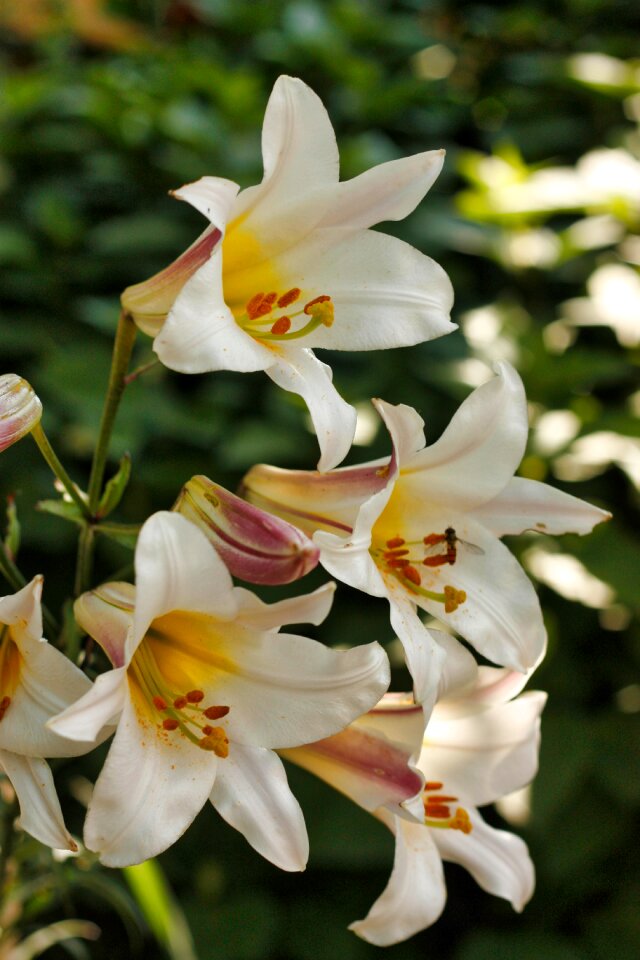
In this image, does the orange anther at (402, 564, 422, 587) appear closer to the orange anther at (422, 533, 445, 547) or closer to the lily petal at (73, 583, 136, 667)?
the orange anther at (422, 533, 445, 547)

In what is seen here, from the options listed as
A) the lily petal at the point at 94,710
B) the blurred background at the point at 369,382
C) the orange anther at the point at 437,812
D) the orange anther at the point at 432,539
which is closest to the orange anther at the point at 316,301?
the orange anther at the point at 432,539

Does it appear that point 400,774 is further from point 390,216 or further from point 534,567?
point 534,567

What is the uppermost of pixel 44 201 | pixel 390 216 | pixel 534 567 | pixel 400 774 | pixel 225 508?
pixel 390 216

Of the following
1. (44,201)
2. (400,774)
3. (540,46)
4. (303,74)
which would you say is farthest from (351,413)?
(540,46)

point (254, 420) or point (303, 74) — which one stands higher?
point (303, 74)

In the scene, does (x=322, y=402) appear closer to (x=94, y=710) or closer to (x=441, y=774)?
(x=94, y=710)

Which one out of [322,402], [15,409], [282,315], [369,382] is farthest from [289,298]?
[369,382]

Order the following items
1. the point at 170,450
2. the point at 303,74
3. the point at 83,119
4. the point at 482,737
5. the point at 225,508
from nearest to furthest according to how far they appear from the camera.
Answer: the point at 225,508 → the point at 482,737 → the point at 170,450 → the point at 83,119 → the point at 303,74
